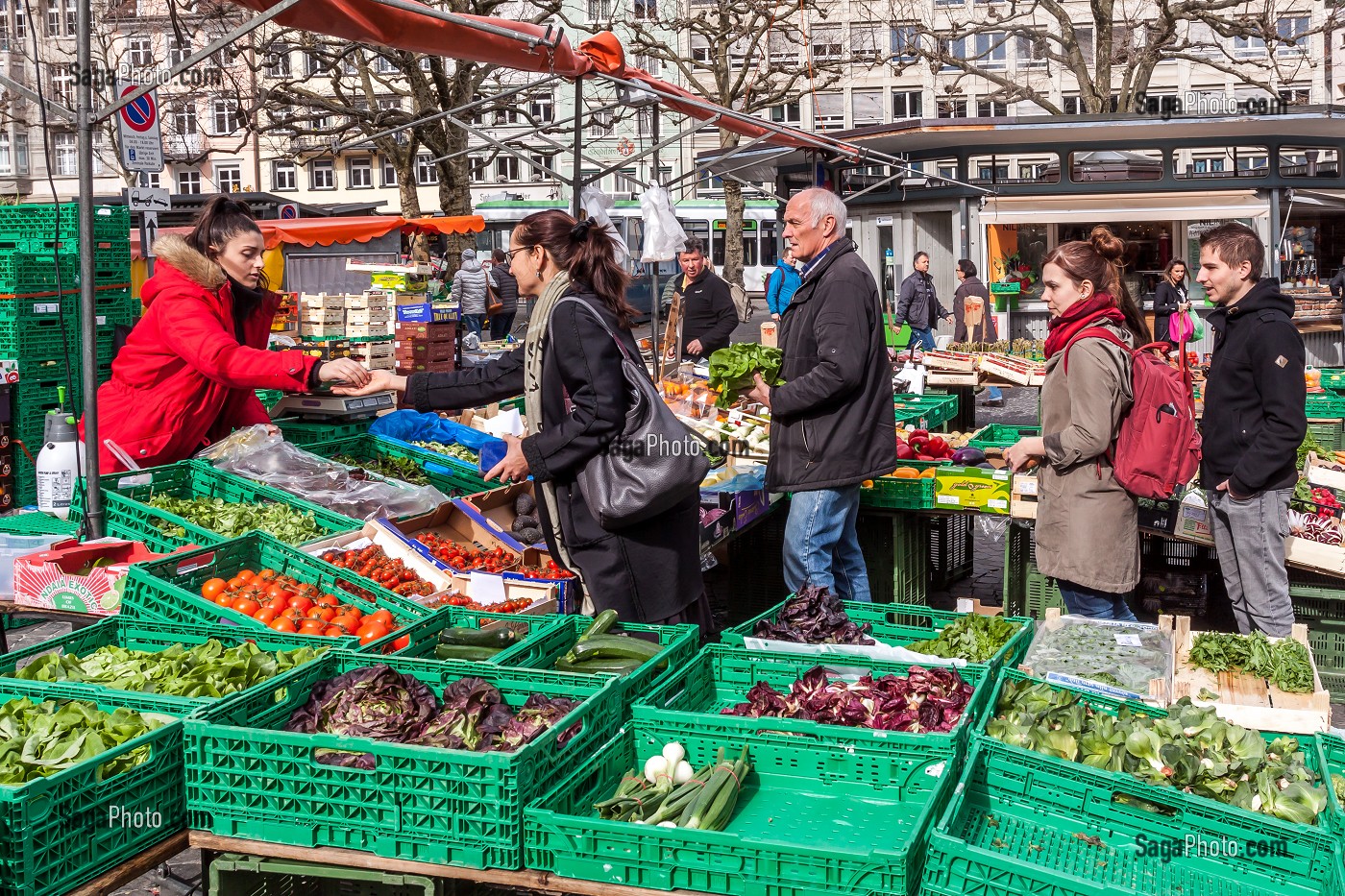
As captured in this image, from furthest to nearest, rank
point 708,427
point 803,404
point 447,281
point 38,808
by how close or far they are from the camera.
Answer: point 447,281 < point 708,427 < point 803,404 < point 38,808

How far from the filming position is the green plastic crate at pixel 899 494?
22.4 ft

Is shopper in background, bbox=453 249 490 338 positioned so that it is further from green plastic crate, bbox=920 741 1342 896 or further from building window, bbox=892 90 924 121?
building window, bbox=892 90 924 121

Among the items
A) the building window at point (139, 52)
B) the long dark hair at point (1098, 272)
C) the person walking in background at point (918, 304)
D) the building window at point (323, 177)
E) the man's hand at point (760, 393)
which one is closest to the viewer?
the long dark hair at point (1098, 272)

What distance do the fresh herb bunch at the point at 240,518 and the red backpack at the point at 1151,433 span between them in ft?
10.3

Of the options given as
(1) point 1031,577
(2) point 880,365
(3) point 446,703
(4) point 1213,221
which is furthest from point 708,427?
(4) point 1213,221

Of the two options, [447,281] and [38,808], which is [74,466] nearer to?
[38,808]

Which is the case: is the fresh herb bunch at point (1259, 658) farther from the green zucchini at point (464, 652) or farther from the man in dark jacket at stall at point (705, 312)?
the man in dark jacket at stall at point (705, 312)

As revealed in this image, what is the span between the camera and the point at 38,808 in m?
2.63

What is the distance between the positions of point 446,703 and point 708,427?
4519mm

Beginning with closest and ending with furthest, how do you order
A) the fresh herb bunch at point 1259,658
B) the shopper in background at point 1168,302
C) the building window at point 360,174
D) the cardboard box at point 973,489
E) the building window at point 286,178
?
1. the fresh herb bunch at point 1259,658
2. the cardboard box at point 973,489
3. the shopper in background at point 1168,302
4. the building window at point 286,178
5. the building window at point 360,174

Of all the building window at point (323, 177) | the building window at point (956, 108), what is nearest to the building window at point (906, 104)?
the building window at point (956, 108)

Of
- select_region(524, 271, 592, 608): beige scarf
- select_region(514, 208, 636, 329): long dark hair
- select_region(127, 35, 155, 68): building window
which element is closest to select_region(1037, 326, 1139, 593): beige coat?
select_region(514, 208, 636, 329): long dark hair

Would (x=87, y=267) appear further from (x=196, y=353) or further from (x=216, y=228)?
(x=216, y=228)

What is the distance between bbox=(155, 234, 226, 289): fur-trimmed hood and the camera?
5.05 metres
